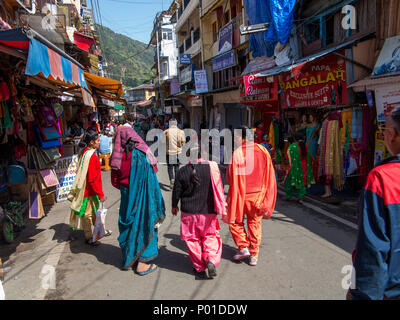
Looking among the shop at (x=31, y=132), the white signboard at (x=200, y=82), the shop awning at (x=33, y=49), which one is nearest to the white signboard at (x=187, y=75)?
the white signboard at (x=200, y=82)

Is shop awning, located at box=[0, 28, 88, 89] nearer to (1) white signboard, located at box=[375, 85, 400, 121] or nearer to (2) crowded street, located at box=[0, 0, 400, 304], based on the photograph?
(2) crowded street, located at box=[0, 0, 400, 304]

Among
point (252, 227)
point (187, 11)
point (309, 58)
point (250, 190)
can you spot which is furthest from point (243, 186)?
point (187, 11)

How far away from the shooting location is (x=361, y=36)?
6.86 metres

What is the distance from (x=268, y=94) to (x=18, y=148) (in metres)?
7.63

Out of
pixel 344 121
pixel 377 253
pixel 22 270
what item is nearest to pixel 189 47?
pixel 344 121

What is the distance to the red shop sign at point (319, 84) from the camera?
278 inches

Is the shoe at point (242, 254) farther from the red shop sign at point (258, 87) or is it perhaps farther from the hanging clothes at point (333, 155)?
the red shop sign at point (258, 87)

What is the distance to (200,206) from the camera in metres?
3.39

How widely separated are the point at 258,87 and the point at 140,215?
313 inches

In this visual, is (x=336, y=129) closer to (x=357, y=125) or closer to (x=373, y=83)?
(x=357, y=125)

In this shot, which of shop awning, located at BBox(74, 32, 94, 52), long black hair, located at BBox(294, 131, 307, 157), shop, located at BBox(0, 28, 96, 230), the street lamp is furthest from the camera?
shop awning, located at BBox(74, 32, 94, 52)

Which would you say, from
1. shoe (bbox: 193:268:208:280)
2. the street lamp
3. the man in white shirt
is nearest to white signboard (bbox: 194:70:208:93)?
the street lamp

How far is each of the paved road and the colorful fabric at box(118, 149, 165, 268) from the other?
260 millimetres

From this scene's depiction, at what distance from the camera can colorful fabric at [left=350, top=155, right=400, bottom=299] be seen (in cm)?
149
